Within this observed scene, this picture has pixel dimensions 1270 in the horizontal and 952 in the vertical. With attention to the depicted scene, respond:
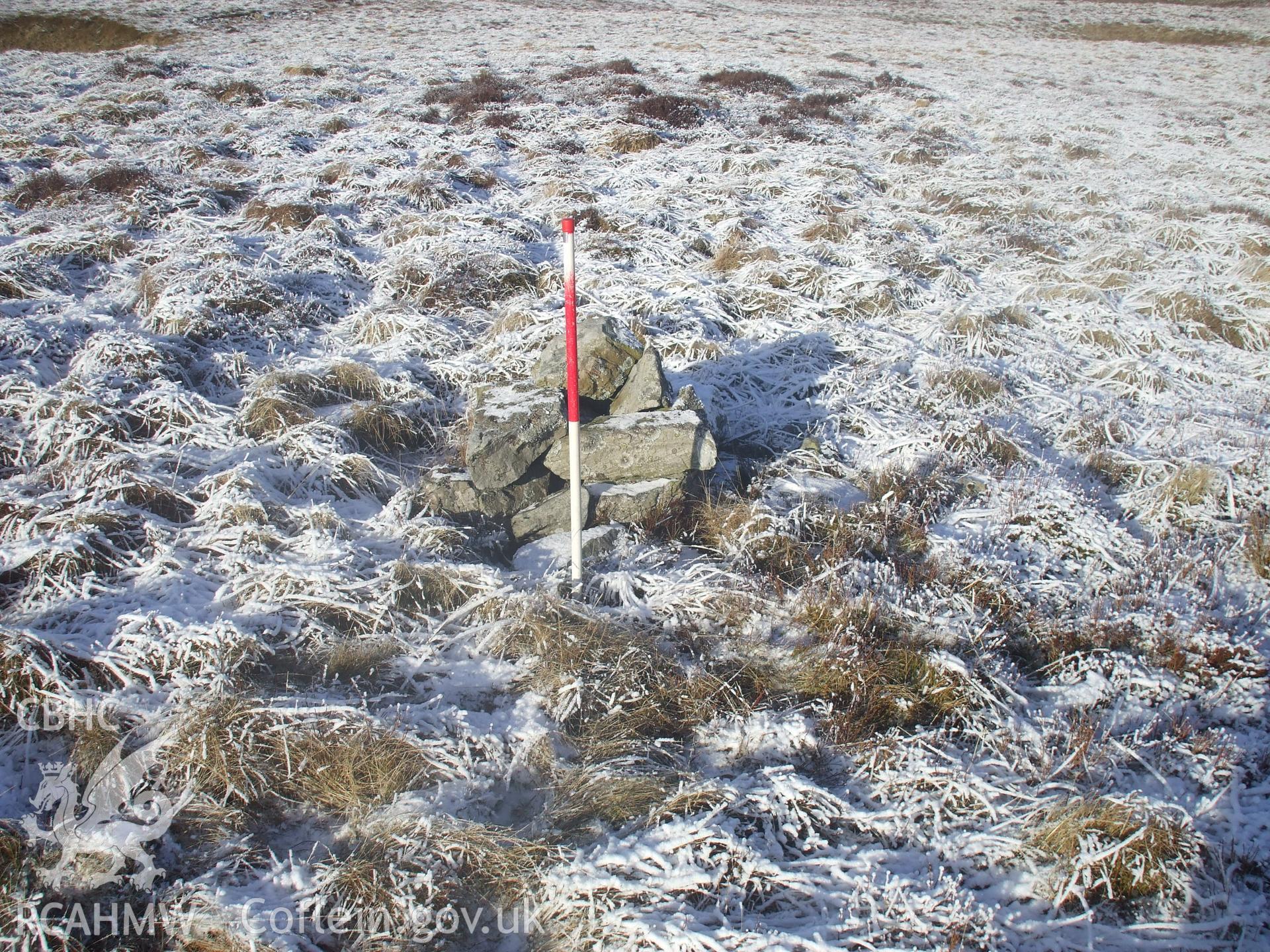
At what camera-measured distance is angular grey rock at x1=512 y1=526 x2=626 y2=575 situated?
12.8 ft

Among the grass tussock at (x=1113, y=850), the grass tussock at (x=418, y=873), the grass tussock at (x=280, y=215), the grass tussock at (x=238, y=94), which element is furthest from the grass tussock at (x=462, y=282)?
the grass tussock at (x=238, y=94)

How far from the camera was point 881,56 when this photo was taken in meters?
22.8

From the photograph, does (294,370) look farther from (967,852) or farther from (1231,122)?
(1231,122)

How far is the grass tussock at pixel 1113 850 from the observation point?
2350 millimetres

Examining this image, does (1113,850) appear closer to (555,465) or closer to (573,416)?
(573,416)

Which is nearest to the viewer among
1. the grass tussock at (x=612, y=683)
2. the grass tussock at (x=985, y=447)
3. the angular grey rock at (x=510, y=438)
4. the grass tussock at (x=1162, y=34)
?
the grass tussock at (x=612, y=683)

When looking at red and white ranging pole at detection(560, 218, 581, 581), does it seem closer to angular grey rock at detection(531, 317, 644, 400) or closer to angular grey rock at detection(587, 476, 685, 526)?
angular grey rock at detection(587, 476, 685, 526)

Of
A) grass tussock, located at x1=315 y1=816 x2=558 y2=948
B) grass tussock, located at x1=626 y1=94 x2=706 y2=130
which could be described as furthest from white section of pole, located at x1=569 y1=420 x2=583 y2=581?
grass tussock, located at x1=626 y1=94 x2=706 y2=130

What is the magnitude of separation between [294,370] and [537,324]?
6.59ft

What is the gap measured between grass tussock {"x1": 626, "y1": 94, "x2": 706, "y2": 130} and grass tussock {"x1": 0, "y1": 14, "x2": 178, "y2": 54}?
1467 cm

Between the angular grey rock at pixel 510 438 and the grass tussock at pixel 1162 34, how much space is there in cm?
3709

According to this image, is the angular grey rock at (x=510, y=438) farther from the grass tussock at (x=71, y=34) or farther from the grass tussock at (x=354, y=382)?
the grass tussock at (x=71, y=34)

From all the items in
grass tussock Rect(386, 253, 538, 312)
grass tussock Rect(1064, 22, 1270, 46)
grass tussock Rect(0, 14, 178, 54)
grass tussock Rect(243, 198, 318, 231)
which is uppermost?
grass tussock Rect(1064, 22, 1270, 46)

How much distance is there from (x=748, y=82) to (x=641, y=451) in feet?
51.5
